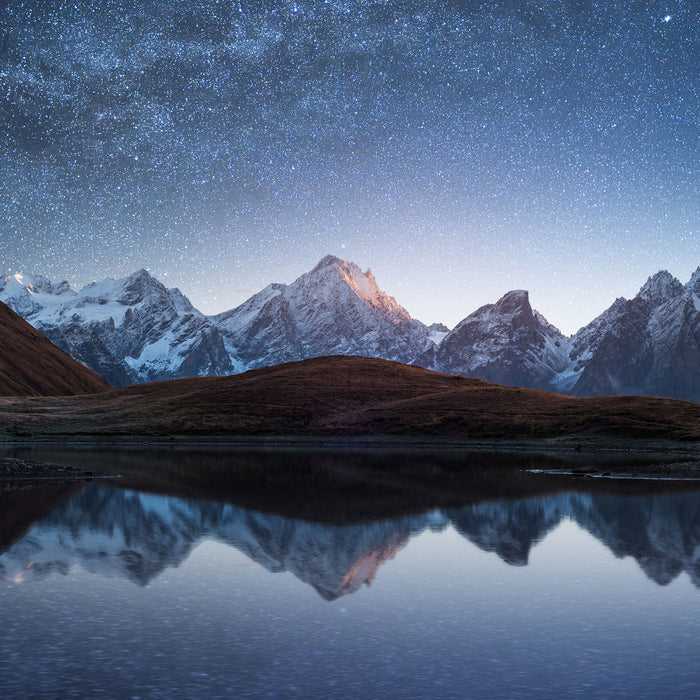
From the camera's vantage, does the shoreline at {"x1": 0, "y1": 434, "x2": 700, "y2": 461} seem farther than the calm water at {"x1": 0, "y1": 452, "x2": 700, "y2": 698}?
Yes

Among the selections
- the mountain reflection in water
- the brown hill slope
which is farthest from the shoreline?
the mountain reflection in water

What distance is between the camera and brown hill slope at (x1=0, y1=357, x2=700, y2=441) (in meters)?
123

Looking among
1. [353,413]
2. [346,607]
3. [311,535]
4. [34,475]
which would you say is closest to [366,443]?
[353,413]

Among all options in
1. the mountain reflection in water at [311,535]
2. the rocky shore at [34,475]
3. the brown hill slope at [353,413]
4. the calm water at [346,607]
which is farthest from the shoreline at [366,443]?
the calm water at [346,607]

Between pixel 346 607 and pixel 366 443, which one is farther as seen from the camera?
pixel 366 443

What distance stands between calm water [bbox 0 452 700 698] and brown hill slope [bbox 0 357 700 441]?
90.8 metres

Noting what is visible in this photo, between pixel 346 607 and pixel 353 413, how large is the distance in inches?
4981

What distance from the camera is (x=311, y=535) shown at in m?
28.0

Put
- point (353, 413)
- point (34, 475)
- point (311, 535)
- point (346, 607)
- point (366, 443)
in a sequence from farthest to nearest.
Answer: point (353, 413), point (366, 443), point (34, 475), point (311, 535), point (346, 607)

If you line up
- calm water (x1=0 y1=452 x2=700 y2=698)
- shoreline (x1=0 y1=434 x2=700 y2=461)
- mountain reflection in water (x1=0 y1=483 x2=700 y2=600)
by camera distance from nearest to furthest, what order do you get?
calm water (x1=0 y1=452 x2=700 y2=698) < mountain reflection in water (x1=0 y1=483 x2=700 y2=600) < shoreline (x1=0 y1=434 x2=700 y2=461)

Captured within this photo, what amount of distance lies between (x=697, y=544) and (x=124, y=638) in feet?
67.4

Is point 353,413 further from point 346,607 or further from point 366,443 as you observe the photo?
point 346,607

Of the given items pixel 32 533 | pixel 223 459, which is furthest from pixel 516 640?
pixel 223 459

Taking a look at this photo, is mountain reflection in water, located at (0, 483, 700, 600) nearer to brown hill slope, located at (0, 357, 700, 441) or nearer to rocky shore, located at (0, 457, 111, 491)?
rocky shore, located at (0, 457, 111, 491)
